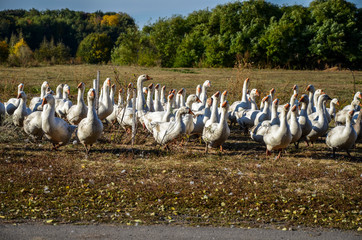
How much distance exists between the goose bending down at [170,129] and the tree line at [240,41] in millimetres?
24716

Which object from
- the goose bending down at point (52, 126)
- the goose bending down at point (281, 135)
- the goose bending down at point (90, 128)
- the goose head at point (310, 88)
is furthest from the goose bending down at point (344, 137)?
the goose bending down at point (52, 126)

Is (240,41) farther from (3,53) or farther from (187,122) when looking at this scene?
(187,122)

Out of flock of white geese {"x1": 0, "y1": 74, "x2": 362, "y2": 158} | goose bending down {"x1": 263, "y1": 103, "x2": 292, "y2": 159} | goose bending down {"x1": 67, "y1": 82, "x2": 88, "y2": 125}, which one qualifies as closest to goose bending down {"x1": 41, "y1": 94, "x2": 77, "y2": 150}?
flock of white geese {"x1": 0, "y1": 74, "x2": 362, "y2": 158}

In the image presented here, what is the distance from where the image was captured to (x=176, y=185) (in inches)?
260

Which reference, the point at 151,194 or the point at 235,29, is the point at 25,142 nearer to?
the point at 151,194

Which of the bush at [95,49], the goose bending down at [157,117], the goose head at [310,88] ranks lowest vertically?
the goose bending down at [157,117]

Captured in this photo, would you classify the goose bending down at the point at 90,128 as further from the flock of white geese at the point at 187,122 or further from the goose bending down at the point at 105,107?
the goose bending down at the point at 105,107

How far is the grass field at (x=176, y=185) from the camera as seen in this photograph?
5.30 meters

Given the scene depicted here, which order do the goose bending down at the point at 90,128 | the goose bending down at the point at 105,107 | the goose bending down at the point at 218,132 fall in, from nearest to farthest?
the goose bending down at the point at 90,128, the goose bending down at the point at 218,132, the goose bending down at the point at 105,107

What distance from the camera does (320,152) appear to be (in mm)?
9211

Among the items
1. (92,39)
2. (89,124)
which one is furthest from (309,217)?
(92,39)

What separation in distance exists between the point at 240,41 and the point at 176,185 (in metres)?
33.9

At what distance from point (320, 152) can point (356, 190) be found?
279 centimetres

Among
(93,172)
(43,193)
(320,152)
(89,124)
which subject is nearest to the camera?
(43,193)
